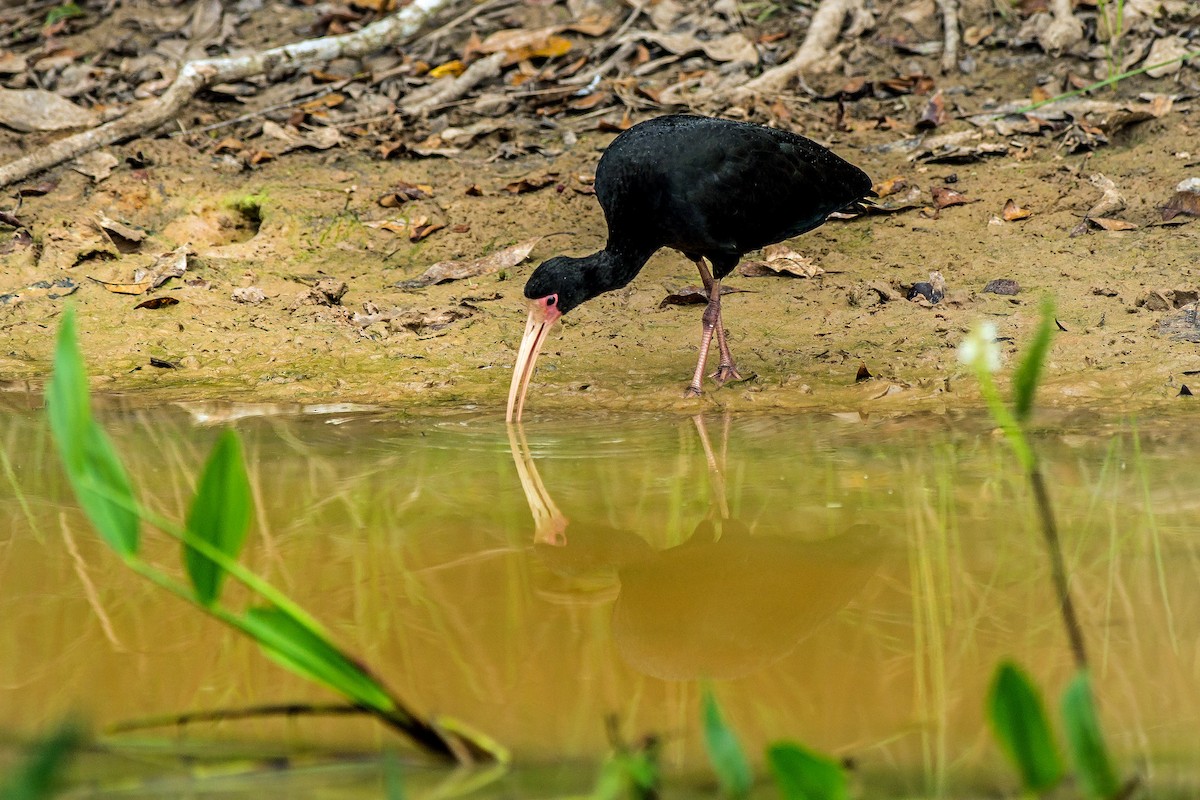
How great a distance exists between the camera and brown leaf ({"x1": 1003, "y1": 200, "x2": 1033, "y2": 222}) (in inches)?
223

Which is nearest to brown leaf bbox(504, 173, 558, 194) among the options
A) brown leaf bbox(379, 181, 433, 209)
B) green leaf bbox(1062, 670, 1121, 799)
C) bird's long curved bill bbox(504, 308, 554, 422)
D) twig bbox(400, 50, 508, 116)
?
brown leaf bbox(379, 181, 433, 209)

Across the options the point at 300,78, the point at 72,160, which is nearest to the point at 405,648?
the point at 72,160

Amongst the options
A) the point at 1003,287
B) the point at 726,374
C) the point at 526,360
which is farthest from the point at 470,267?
the point at 1003,287

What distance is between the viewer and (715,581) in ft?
8.44

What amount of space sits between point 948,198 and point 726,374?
1.89m

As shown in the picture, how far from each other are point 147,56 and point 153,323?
3.49 meters

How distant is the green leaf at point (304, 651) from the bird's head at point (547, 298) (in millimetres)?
2971

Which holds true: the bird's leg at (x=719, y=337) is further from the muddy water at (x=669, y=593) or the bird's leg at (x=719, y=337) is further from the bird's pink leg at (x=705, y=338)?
the muddy water at (x=669, y=593)

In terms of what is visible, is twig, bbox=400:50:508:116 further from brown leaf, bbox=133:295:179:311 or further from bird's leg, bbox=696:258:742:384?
bird's leg, bbox=696:258:742:384

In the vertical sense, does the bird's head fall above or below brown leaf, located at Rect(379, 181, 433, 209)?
below

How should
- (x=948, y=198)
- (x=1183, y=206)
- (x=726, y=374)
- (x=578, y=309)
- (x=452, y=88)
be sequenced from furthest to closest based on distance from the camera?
1. (x=452, y=88)
2. (x=948, y=198)
3. (x=578, y=309)
4. (x=1183, y=206)
5. (x=726, y=374)

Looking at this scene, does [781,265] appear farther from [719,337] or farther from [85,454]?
[85,454]

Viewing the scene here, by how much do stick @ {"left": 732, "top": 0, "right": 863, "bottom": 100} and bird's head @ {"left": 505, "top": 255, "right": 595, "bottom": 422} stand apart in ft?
8.45

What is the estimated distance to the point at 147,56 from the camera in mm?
8086
